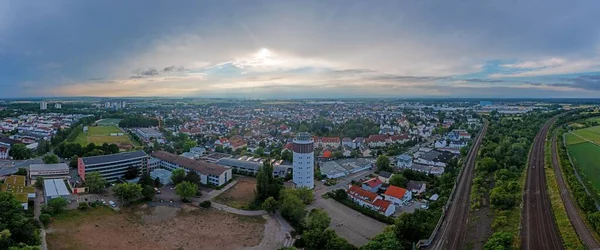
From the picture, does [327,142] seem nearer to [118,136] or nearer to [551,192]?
[551,192]

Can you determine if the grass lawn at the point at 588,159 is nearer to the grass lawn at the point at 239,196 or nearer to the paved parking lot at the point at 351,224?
the paved parking lot at the point at 351,224

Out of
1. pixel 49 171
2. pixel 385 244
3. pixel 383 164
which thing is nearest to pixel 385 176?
pixel 383 164

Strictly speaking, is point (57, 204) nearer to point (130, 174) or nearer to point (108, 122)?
point (130, 174)

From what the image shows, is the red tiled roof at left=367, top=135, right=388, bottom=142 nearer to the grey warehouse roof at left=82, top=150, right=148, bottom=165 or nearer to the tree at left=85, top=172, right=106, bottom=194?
the grey warehouse roof at left=82, top=150, right=148, bottom=165

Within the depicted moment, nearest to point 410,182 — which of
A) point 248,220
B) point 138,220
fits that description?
point 248,220

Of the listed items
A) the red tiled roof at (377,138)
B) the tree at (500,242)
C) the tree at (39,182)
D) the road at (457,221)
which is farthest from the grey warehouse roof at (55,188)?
the red tiled roof at (377,138)

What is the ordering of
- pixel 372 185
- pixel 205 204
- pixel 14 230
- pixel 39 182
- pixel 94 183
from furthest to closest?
pixel 372 185 < pixel 39 182 < pixel 94 183 < pixel 205 204 < pixel 14 230
